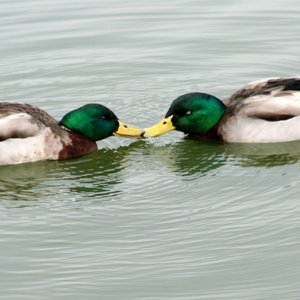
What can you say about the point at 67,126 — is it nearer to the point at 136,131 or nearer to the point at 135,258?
the point at 136,131

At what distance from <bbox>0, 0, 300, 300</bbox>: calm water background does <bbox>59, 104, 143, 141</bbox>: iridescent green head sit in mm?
227

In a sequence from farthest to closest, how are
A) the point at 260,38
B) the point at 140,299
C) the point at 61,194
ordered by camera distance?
the point at 260,38
the point at 61,194
the point at 140,299

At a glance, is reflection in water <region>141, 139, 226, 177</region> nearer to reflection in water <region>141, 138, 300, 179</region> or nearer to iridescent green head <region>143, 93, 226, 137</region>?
reflection in water <region>141, 138, 300, 179</region>

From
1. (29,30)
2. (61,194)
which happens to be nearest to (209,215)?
(61,194)

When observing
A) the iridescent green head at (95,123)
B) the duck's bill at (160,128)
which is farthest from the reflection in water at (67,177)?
the duck's bill at (160,128)

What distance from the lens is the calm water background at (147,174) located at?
32.2 ft

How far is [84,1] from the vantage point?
746 inches

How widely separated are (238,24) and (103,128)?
4.70 m

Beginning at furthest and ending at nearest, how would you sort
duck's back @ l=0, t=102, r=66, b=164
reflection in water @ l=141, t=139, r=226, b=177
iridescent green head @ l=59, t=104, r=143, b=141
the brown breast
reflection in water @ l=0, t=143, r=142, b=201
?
iridescent green head @ l=59, t=104, r=143, b=141 → the brown breast → duck's back @ l=0, t=102, r=66, b=164 → reflection in water @ l=141, t=139, r=226, b=177 → reflection in water @ l=0, t=143, r=142, b=201

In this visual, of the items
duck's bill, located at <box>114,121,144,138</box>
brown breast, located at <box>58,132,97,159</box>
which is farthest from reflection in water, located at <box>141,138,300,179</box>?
brown breast, located at <box>58,132,97,159</box>

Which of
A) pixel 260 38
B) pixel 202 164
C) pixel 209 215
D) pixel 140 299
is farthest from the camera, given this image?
pixel 260 38

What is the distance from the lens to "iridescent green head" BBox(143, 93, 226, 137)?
43.9 feet

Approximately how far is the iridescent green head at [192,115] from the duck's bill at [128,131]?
4.2 inches

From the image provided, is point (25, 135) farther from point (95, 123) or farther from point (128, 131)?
point (128, 131)
